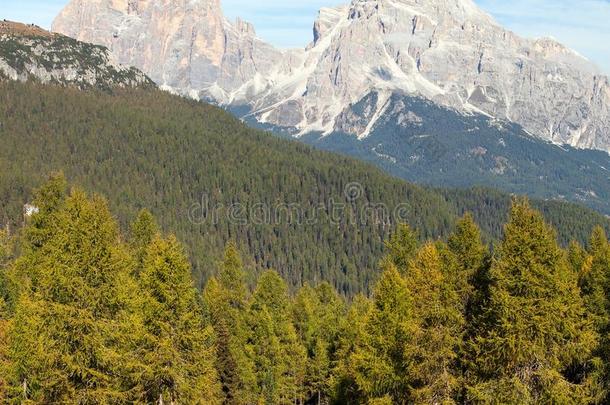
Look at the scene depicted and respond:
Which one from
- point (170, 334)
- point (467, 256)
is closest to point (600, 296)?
point (467, 256)

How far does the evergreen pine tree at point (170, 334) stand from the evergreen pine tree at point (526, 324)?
13778 mm

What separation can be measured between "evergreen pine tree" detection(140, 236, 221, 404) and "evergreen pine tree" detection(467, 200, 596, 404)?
1378cm

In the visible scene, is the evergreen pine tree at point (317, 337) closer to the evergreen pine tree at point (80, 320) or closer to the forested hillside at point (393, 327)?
the forested hillside at point (393, 327)

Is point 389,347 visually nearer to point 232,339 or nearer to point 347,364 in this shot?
point 347,364

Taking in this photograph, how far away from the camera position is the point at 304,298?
273 ft

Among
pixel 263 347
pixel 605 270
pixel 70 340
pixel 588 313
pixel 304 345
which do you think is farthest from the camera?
pixel 304 345

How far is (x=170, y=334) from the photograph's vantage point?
35.6 metres

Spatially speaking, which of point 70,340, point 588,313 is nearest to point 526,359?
point 588,313

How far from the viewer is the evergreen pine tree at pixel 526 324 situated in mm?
33031

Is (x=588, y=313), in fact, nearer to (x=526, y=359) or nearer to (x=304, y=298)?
(x=526, y=359)

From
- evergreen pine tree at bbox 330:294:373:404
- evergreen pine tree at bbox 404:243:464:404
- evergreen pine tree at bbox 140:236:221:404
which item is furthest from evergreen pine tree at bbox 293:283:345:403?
evergreen pine tree at bbox 140:236:221:404

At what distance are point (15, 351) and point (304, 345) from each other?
153 feet

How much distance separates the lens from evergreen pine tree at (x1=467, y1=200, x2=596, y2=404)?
33031 millimetres

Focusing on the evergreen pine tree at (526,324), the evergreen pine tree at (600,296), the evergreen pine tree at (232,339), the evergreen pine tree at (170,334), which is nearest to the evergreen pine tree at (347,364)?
the evergreen pine tree at (232,339)
